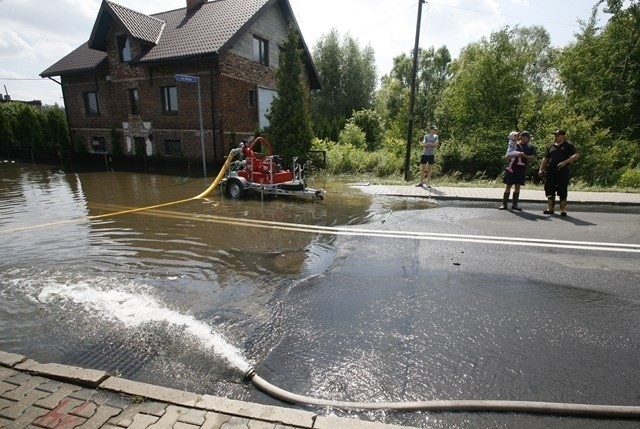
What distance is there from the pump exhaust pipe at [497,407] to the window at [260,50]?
21.1m

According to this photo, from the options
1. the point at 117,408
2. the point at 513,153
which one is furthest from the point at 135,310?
the point at 513,153

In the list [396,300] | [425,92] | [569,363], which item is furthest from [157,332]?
[425,92]

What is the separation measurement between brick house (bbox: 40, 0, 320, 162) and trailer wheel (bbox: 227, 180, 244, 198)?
890 centimetres

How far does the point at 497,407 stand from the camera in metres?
2.40

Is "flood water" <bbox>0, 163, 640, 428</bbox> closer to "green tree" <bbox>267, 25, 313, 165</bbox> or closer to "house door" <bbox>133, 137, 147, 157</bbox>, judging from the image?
"green tree" <bbox>267, 25, 313, 165</bbox>

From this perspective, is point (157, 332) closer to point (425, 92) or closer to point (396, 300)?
point (396, 300)

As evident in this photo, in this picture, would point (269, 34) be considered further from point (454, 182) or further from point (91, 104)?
point (454, 182)

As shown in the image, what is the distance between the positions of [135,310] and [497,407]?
Answer: 3.56m

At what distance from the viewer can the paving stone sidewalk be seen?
7.36 ft

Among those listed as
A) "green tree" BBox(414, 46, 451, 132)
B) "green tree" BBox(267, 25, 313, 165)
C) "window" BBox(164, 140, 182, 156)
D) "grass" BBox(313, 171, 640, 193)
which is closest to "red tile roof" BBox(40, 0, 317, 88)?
"green tree" BBox(267, 25, 313, 165)

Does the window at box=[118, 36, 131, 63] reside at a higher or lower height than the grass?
higher

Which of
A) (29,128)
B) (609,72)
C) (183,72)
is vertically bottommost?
(29,128)

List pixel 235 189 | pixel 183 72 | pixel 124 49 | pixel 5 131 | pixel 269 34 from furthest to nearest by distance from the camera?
pixel 5 131
pixel 269 34
pixel 124 49
pixel 183 72
pixel 235 189

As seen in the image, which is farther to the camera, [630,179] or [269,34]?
[269,34]
